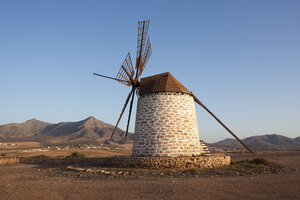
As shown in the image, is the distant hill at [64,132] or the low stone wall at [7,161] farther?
the distant hill at [64,132]

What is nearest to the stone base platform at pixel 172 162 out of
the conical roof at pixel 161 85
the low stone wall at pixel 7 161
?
the conical roof at pixel 161 85

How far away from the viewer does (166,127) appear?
13.6 metres

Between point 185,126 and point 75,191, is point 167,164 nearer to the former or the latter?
point 185,126

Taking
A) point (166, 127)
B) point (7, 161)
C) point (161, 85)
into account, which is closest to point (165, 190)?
point (166, 127)

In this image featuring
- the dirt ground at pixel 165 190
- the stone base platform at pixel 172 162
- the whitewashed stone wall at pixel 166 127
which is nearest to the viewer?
the dirt ground at pixel 165 190

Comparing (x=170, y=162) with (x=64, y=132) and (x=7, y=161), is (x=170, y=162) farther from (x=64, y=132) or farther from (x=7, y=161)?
(x=64, y=132)

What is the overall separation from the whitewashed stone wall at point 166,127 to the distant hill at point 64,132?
2131 inches

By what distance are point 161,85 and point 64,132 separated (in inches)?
3212

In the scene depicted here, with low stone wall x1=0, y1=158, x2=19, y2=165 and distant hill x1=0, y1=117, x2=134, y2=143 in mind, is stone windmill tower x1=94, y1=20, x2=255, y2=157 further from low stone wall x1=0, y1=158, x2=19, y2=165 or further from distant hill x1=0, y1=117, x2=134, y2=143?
distant hill x1=0, y1=117, x2=134, y2=143

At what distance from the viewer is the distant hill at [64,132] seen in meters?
72.0

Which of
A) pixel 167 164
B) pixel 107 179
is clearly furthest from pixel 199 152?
pixel 107 179

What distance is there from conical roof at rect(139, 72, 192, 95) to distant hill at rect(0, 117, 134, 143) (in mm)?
53172

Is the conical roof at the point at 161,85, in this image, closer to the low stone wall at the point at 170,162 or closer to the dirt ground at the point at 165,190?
the low stone wall at the point at 170,162

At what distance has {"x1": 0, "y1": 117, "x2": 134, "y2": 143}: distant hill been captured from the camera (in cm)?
7196
